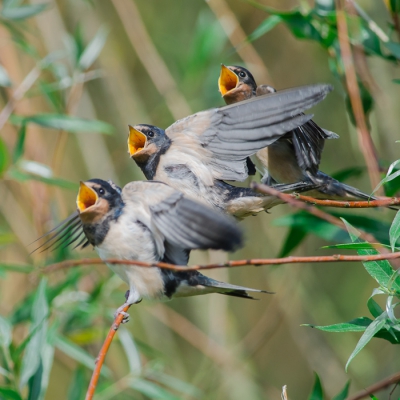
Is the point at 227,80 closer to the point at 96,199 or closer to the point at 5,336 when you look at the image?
the point at 96,199

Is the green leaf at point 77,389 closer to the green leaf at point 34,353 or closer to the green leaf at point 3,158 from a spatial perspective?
the green leaf at point 34,353

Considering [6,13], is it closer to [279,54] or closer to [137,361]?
[137,361]

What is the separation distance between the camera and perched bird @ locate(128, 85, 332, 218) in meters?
1.28

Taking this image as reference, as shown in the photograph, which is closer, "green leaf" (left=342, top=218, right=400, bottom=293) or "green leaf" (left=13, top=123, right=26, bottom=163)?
"green leaf" (left=342, top=218, right=400, bottom=293)

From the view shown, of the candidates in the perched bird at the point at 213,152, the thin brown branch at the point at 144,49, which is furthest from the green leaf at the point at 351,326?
the thin brown branch at the point at 144,49

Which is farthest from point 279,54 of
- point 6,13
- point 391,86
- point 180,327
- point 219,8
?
point 6,13

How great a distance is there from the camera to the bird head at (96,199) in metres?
1.25

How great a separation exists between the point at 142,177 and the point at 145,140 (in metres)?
1.97

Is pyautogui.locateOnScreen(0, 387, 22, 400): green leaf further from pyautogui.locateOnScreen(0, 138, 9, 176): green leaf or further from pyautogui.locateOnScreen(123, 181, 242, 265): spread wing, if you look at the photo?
pyautogui.locateOnScreen(0, 138, 9, 176): green leaf

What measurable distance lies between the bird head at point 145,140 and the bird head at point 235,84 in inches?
7.1

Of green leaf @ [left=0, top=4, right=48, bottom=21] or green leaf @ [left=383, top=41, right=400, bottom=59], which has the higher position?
green leaf @ [left=0, top=4, right=48, bottom=21]

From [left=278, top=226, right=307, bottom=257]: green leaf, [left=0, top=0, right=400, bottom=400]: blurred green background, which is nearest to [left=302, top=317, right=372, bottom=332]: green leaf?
[left=278, top=226, right=307, bottom=257]: green leaf

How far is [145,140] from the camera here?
1434 millimetres

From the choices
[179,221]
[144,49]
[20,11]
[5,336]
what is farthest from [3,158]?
[144,49]
